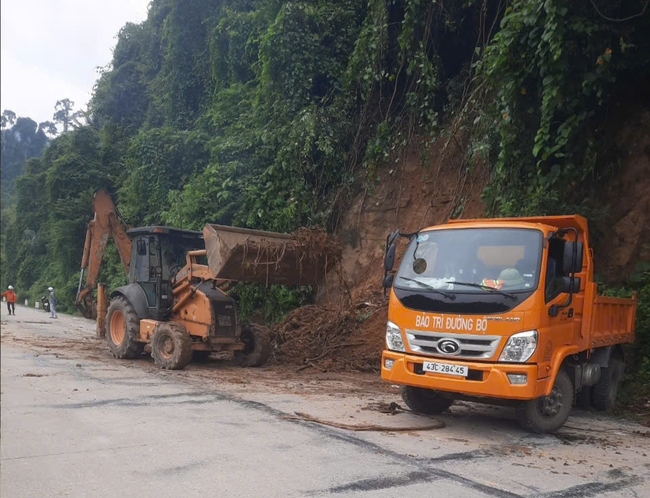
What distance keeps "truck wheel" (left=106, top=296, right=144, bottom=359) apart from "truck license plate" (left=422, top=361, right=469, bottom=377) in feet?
23.9

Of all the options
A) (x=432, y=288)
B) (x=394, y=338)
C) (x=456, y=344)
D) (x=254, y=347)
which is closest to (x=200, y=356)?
(x=254, y=347)

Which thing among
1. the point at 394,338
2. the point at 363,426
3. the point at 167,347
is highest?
the point at 394,338

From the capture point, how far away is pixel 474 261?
730 centimetres

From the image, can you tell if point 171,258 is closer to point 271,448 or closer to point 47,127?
point 271,448

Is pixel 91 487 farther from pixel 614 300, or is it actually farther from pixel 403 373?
pixel 614 300

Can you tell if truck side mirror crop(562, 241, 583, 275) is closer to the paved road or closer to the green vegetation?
the paved road

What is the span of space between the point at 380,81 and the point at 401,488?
13.0 metres

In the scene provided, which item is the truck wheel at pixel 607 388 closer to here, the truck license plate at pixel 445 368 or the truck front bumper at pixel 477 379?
the truck front bumper at pixel 477 379

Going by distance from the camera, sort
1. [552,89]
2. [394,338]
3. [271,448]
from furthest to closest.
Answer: [552,89], [394,338], [271,448]

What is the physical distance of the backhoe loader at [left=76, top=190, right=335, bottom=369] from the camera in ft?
36.9

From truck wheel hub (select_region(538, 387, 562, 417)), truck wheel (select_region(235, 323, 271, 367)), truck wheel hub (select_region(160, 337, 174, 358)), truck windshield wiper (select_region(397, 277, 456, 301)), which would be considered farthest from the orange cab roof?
truck wheel hub (select_region(160, 337, 174, 358))

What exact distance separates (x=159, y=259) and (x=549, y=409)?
26.6 feet

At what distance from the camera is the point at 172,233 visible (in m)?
12.6

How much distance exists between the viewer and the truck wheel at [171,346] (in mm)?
11250
